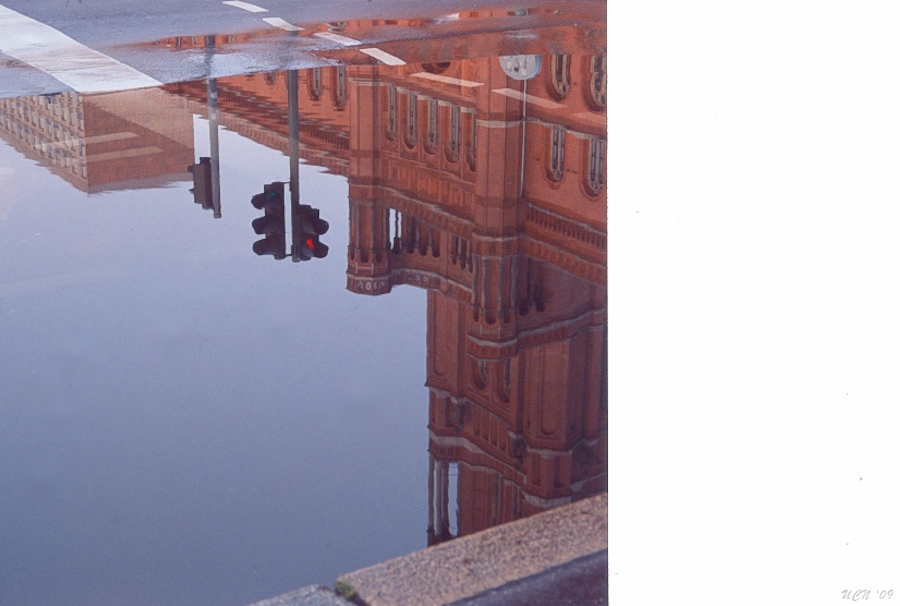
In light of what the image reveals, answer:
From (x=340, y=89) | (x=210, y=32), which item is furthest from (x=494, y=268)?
(x=210, y=32)

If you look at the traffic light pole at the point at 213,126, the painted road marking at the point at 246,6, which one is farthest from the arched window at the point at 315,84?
the painted road marking at the point at 246,6

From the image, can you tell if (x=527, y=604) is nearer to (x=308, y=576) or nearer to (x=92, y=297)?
(x=308, y=576)

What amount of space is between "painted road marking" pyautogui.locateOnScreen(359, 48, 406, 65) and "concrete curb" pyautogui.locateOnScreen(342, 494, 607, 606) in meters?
11.4

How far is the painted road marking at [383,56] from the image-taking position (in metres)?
15.5

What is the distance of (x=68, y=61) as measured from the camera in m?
13.7

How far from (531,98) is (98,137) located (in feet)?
22.6

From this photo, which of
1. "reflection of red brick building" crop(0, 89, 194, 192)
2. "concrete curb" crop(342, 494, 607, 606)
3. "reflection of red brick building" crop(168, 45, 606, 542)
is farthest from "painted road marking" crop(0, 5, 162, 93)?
"concrete curb" crop(342, 494, 607, 606)

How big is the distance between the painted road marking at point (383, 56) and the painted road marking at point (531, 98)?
5.87ft

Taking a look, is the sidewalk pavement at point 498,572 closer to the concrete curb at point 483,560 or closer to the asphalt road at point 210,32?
the concrete curb at point 483,560

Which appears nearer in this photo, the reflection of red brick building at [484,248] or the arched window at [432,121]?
the reflection of red brick building at [484,248]

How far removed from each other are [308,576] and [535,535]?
0.92 meters

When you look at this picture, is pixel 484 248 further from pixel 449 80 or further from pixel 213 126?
pixel 449 80

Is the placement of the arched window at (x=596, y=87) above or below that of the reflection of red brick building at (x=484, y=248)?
above
